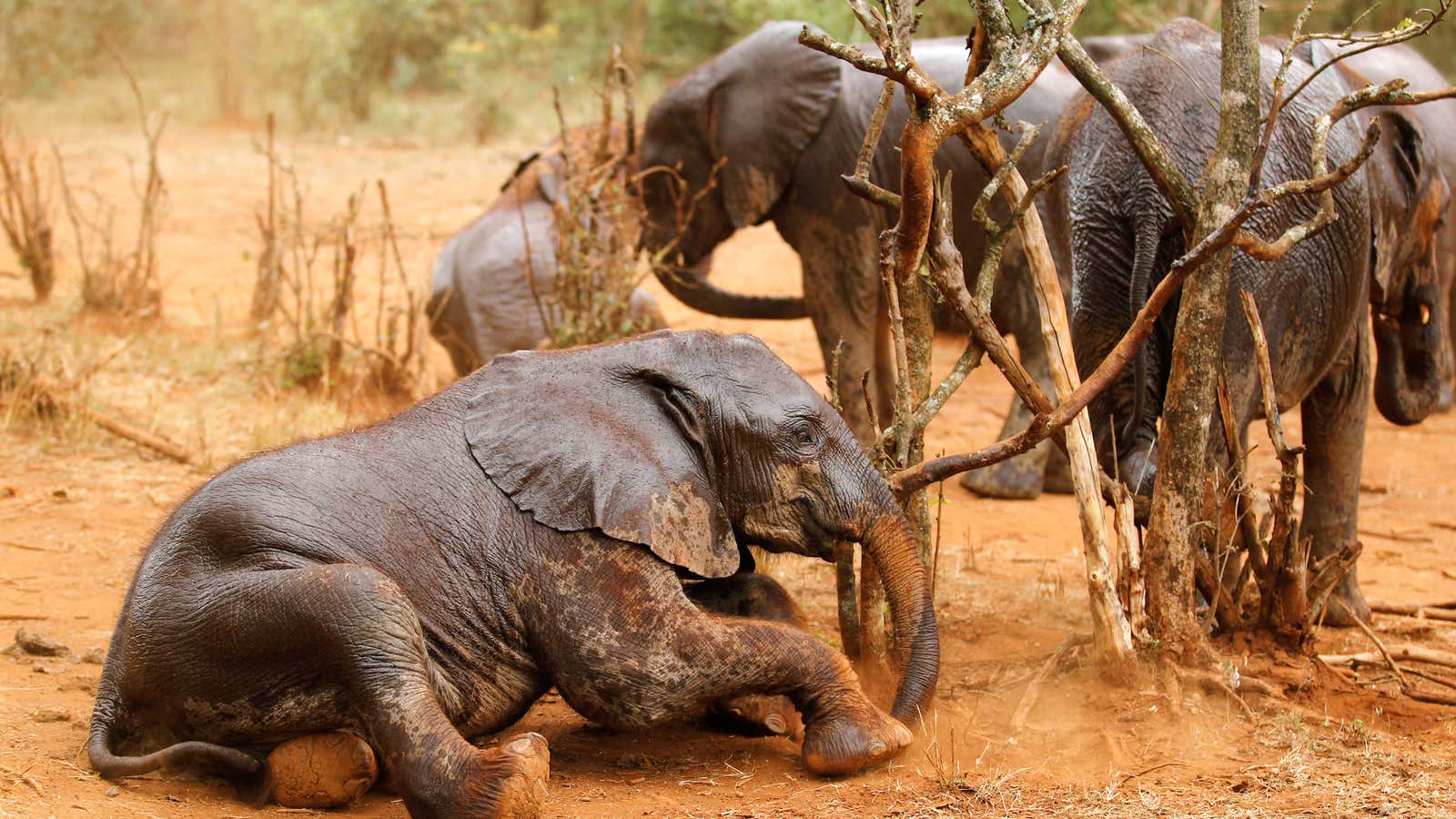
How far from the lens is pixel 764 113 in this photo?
8562mm

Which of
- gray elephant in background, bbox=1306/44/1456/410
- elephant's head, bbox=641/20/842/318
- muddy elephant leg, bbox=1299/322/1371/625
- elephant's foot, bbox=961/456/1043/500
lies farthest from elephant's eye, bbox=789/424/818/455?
gray elephant in background, bbox=1306/44/1456/410

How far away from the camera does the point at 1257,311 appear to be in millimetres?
4809

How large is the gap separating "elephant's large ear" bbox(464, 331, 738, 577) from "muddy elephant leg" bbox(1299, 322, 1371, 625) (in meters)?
2.66

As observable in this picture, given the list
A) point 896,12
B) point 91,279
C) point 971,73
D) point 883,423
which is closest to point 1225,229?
point 971,73

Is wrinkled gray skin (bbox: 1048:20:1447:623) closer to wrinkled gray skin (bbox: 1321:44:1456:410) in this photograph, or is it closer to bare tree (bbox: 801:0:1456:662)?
bare tree (bbox: 801:0:1456:662)

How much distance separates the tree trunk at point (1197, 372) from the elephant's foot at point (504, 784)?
6.58ft

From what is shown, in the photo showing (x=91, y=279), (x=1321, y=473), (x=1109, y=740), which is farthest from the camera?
(x=91, y=279)

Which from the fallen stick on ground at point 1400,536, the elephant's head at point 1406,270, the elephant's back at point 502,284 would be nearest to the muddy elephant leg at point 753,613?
the elephant's head at point 1406,270

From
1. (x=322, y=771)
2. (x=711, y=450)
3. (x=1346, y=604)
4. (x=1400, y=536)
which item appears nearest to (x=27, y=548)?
(x=322, y=771)

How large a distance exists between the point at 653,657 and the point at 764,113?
506 cm

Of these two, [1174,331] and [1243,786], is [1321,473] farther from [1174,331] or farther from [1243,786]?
[1243,786]

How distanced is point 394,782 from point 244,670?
17.4 inches

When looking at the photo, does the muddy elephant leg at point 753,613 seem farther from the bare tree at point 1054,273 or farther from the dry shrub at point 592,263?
the dry shrub at point 592,263

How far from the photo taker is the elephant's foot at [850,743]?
4039mm
